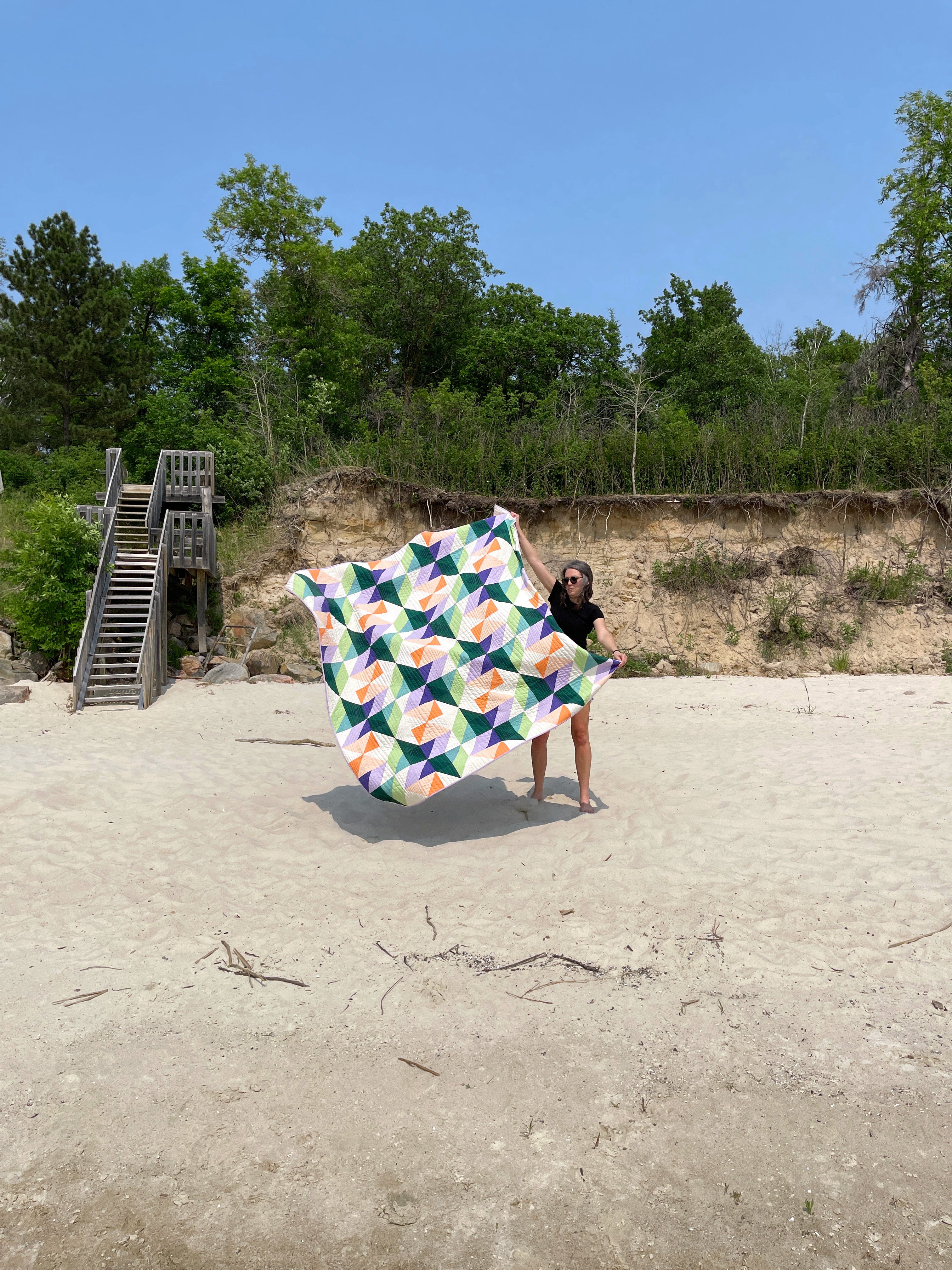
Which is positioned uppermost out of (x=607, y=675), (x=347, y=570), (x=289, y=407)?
(x=289, y=407)

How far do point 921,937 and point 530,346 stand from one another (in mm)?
29712

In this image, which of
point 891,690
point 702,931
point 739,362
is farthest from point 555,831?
point 739,362

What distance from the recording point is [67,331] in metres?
27.0

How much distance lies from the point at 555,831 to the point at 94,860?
3.06 metres

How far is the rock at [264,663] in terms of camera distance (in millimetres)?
14859

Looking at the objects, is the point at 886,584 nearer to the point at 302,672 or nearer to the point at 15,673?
the point at 302,672

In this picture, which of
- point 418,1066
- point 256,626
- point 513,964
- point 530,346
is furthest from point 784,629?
point 530,346

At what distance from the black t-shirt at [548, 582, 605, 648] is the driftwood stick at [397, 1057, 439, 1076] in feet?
10.4

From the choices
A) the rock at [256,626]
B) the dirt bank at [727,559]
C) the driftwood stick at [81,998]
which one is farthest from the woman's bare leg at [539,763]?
the rock at [256,626]

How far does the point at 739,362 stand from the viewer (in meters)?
29.0

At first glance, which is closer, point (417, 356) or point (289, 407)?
point (289, 407)

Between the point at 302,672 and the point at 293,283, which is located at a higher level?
the point at 293,283

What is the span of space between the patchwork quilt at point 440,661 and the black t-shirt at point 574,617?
0.49 feet

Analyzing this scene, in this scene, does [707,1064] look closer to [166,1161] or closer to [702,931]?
[702,931]
